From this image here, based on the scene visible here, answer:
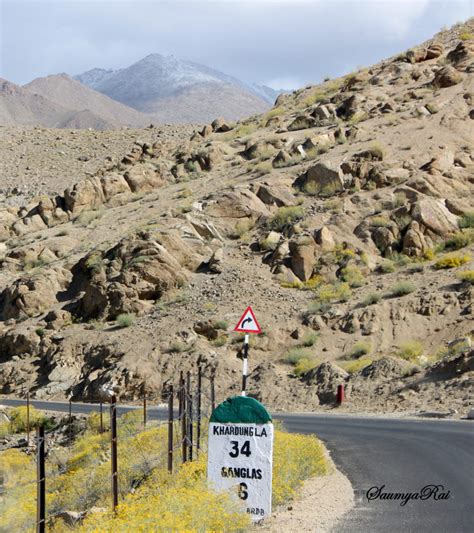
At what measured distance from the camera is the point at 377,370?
2780cm

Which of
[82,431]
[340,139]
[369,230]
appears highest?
[340,139]

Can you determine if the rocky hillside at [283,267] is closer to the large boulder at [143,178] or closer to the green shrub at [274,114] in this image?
the large boulder at [143,178]

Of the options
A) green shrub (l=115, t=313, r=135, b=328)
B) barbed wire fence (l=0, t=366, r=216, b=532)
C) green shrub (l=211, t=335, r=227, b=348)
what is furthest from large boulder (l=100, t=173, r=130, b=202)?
barbed wire fence (l=0, t=366, r=216, b=532)

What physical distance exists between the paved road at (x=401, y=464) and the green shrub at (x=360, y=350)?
5.82 metres

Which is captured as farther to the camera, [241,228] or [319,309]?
[241,228]

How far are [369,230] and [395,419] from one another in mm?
16205

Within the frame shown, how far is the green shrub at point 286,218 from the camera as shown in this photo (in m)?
40.3

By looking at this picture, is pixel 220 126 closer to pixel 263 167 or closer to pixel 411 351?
pixel 263 167

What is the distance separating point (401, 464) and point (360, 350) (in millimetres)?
15707

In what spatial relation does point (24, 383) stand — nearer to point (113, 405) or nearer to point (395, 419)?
point (395, 419)

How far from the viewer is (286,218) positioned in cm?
4050

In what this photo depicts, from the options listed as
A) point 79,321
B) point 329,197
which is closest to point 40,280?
point 79,321

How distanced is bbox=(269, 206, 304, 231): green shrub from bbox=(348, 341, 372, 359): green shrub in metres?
10.8

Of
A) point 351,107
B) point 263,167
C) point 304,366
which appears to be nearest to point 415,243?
point 304,366
